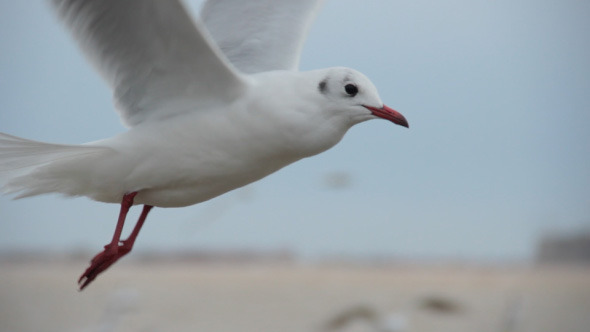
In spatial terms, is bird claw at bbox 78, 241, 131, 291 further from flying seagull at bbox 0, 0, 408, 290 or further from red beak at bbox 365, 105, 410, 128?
red beak at bbox 365, 105, 410, 128

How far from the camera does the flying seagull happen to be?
2848mm

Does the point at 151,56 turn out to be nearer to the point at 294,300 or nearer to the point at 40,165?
the point at 40,165

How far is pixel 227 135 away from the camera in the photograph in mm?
2908

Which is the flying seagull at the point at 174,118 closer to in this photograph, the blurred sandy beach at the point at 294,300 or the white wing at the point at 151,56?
the white wing at the point at 151,56

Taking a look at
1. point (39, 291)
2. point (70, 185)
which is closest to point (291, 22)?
point (70, 185)

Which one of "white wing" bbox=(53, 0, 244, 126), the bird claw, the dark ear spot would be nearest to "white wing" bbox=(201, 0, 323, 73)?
"white wing" bbox=(53, 0, 244, 126)

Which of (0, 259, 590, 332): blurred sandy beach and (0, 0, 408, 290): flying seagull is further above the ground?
(0, 259, 590, 332): blurred sandy beach

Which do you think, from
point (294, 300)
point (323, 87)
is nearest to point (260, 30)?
point (323, 87)

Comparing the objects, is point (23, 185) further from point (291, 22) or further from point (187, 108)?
point (291, 22)

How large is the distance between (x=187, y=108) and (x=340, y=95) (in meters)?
0.53

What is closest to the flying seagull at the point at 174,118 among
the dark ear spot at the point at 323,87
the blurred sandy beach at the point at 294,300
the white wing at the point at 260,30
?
the dark ear spot at the point at 323,87

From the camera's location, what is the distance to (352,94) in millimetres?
2852

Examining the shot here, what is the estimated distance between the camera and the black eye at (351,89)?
2.84 meters

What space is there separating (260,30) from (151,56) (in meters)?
0.79
